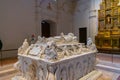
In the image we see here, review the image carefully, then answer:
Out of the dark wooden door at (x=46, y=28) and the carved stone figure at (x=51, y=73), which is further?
the dark wooden door at (x=46, y=28)

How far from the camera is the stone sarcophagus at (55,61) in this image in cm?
277

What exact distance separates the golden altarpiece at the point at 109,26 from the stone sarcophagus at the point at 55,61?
456 centimetres

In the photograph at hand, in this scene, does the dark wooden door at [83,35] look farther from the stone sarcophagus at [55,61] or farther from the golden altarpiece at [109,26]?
the stone sarcophagus at [55,61]

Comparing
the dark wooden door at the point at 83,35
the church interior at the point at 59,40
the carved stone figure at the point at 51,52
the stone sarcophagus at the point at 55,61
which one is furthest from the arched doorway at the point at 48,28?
the carved stone figure at the point at 51,52

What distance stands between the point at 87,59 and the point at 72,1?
8.07 m

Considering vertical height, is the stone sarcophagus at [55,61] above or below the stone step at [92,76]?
above

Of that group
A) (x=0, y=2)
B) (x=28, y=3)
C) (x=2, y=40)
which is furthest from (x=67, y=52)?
(x=28, y=3)

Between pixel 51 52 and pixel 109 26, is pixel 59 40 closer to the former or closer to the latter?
pixel 51 52

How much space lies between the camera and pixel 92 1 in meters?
9.89

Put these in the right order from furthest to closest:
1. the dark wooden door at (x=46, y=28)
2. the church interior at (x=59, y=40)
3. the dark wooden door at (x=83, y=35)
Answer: the dark wooden door at (x=83, y=35) → the dark wooden door at (x=46, y=28) → the church interior at (x=59, y=40)

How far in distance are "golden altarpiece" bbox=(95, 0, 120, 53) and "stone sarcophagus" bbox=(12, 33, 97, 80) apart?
4561mm

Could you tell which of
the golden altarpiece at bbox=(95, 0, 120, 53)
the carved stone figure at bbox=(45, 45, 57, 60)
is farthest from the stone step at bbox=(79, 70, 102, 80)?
the golden altarpiece at bbox=(95, 0, 120, 53)

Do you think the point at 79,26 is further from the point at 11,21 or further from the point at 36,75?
the point at 36,75

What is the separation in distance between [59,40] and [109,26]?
6.06 metres
